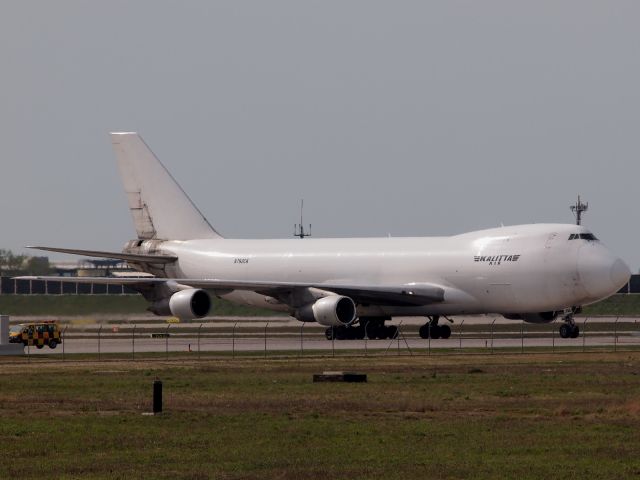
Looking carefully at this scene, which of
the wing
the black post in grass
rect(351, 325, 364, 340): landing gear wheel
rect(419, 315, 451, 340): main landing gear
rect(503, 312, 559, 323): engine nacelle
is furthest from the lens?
rect(351, 325, 364, 340): landing gear wheel

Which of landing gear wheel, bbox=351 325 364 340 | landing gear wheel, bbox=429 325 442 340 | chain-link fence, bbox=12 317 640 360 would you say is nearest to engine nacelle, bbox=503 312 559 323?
chain-link fence, bbox=12 317 640 360

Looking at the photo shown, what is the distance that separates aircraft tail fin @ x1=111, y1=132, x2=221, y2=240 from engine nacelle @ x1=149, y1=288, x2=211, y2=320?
46.4ft

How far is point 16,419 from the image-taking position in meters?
32.2

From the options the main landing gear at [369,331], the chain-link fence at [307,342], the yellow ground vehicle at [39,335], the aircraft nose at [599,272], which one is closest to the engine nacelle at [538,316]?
the chain-link fence at [307,342]

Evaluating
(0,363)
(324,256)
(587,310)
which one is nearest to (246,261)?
(324,256)

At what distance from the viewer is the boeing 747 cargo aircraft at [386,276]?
67.8m

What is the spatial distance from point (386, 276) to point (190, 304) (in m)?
10.6

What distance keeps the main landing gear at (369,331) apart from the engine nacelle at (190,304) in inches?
258

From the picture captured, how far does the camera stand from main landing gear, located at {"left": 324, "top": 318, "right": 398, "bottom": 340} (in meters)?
73.1

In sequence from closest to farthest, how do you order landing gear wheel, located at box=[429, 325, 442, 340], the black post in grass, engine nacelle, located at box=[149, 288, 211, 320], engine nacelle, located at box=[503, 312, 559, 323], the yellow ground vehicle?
1. the black post in grass
2. the yellow ground vehicle
3. engine nacelle, located at box=[149, 288, 211, 320]
4. engine nacelle, located at box=[503, 312, 559, 323]
5. landing gear wheel, located at box=[429, 325, 442, 340]

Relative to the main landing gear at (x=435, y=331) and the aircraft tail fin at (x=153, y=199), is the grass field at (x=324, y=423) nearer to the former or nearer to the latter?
the main landing gear at (x=435, y=331)

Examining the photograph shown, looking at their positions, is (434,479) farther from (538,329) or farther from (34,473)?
(538,329)

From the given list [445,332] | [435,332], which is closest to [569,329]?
[445,332]

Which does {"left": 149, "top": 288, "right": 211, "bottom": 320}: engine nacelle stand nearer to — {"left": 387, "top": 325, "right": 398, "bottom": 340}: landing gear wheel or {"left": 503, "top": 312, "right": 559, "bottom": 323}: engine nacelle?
{"left": 387, "top": 325, "right": 398, "bottom": 340}: landing gear wheel
